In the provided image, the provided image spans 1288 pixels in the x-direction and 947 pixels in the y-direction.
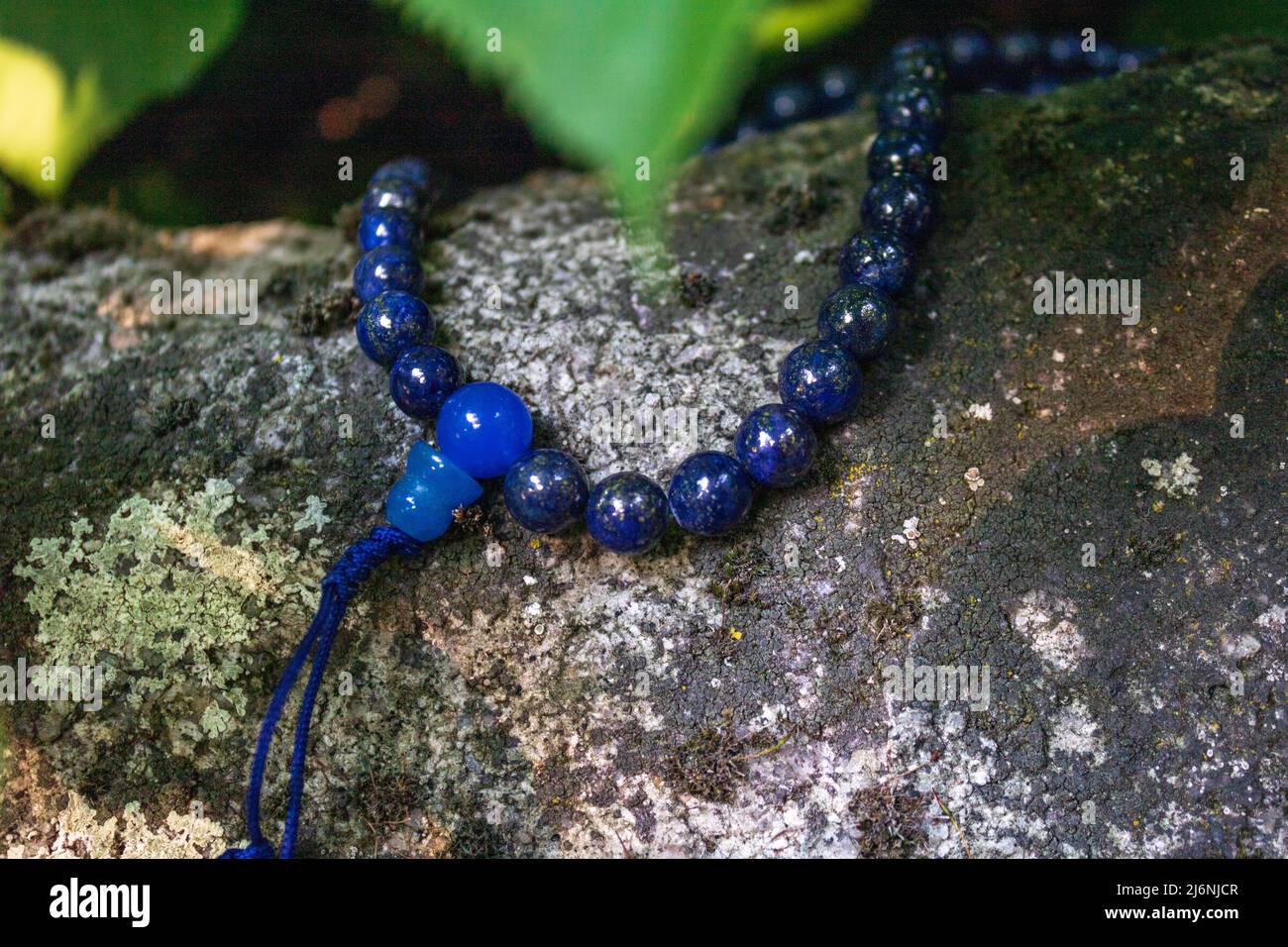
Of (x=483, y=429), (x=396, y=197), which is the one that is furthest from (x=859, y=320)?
(x=396, y=197)

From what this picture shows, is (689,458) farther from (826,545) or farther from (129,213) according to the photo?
(129,213)

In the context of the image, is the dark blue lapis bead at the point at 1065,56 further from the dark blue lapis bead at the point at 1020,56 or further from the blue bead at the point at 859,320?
the blue bead at the point at 859,320

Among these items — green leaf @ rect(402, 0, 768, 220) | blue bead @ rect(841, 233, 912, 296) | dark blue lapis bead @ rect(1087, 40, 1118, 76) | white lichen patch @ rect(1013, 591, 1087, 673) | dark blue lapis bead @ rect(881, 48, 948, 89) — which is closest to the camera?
green leaf @ rect(402, 0, 768, 220)

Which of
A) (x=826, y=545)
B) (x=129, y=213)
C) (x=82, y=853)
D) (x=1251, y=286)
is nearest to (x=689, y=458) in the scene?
(x=826, y=545)

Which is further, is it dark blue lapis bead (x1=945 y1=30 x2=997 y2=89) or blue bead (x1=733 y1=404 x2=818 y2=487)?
dark blue lapis bead (x1=945 y1=30 x2=997 y2=89)

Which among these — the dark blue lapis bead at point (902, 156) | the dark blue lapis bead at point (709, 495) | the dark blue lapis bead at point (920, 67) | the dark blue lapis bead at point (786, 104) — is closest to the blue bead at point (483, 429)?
the dark blue lapis bead at point (709, 495)

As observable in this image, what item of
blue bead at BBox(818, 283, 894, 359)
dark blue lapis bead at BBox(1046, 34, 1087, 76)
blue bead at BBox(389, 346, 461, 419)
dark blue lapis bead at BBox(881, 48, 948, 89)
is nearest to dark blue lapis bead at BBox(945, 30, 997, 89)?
dark blue lapis bead at BBox(1046, 34, 1087, 76)

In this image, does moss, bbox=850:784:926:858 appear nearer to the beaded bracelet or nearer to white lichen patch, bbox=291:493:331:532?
the beaded bracelet
